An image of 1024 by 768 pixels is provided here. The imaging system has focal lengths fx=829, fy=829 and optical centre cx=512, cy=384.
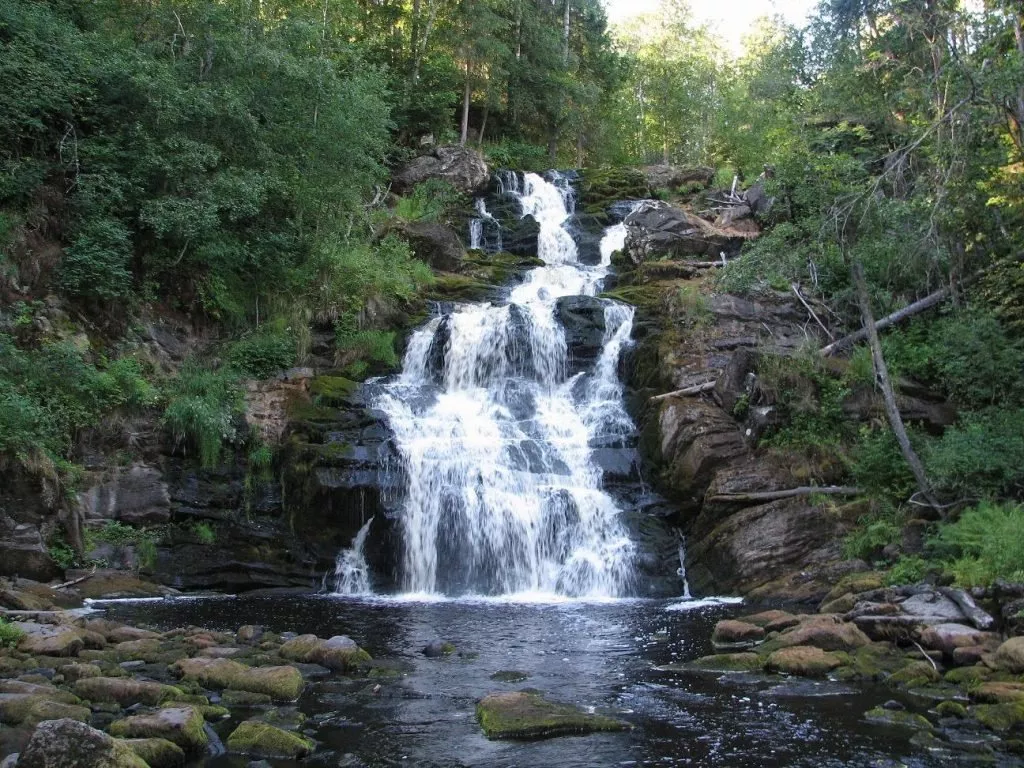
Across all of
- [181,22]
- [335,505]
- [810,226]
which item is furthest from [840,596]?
[181,22]

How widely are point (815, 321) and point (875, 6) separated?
275 inches

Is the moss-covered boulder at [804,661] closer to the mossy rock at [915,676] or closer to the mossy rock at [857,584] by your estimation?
the mossy rock at [915,676]

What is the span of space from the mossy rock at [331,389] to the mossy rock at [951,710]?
13.4 meters

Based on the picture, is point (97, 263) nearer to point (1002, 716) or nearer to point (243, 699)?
point (243, 699)

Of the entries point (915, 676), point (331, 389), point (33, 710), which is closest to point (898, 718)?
point (915, 676)

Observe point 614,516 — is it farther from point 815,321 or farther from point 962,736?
point 962,736

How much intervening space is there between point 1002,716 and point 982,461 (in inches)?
268

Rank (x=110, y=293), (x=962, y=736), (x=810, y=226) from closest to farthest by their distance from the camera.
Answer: (x=962, y=736) < (x=810, y=226) < (x=110, y=293)

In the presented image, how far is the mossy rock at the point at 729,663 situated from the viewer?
893 centimetres

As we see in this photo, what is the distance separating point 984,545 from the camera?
11031 millimetres

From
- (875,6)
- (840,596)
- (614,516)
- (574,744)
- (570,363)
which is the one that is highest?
(875,6)

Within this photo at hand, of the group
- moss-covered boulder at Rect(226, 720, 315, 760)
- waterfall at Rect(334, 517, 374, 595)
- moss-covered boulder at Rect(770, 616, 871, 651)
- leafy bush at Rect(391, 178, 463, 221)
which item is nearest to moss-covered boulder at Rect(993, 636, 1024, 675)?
moss-covered boulder at Rect(770, 616, 871, 651)

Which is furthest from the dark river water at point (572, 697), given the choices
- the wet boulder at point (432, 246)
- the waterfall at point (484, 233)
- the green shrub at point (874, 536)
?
the waterfall at point (484, 233)

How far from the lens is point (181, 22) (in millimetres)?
20172
